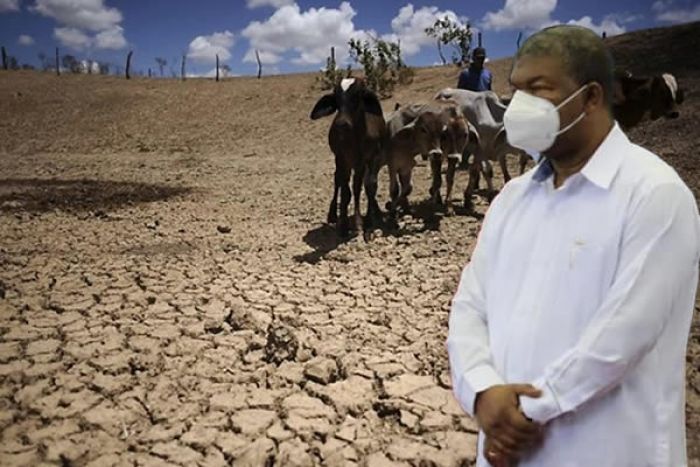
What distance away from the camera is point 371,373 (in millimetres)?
2977

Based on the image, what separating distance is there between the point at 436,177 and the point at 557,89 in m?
5.16

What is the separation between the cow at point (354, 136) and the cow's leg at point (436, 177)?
62cm

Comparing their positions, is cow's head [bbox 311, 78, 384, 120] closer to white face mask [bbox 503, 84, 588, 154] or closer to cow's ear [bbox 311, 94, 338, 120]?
cow's ear [bbox 311, 94, 338, 120]

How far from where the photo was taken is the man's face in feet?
3.96

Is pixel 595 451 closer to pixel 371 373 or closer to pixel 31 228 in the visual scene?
pixel 371 373

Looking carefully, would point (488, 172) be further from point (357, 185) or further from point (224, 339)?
point (224, 339)

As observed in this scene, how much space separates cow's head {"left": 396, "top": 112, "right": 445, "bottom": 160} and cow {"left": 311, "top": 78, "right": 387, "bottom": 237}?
1.14 ft

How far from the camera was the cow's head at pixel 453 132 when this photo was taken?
566cm

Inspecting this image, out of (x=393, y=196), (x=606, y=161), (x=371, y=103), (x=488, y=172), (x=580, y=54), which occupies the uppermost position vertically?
(x=371, y=103)

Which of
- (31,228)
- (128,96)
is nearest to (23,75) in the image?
(128,96)

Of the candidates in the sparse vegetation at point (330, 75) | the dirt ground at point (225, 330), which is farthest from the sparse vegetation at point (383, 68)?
the dirt ground at point (225, 330)

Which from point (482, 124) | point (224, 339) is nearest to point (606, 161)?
point (224, 339)

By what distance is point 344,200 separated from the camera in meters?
5.61

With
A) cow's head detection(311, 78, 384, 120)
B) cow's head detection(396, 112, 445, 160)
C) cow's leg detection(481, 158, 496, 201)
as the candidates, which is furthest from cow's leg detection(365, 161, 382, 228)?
cow's leg detection(481, 158, 496, 201)
